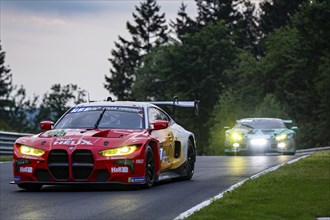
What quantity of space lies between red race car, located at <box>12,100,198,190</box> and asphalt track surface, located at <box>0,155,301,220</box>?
0.72ft

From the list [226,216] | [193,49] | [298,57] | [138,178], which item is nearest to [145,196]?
[138,178]

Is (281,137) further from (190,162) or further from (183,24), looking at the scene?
(183,24)

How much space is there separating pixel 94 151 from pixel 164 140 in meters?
1.92

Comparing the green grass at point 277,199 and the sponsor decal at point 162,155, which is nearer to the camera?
the green grass at point 277,199

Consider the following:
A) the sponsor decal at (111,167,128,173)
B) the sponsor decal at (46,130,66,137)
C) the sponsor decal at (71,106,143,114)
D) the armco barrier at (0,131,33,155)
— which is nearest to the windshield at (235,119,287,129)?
the armco barrier at (0,131,33,155)

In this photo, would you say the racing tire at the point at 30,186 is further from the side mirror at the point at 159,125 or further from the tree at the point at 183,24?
the tree at the point at 183,24

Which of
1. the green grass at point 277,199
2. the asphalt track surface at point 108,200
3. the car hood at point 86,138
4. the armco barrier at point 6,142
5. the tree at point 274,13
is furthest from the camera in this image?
the tree at point 274,13

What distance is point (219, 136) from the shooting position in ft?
264

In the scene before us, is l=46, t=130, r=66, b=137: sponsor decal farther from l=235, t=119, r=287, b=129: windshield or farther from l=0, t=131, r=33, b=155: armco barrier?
l=235, t=119, r=287, b=129: windshield

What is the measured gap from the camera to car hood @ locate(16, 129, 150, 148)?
13406 millimetres

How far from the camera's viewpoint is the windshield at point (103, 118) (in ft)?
47.5

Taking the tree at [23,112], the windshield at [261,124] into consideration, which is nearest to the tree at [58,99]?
the tree at [23,112]

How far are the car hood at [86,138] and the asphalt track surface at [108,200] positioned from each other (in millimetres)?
683

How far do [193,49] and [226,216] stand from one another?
77685 mm
